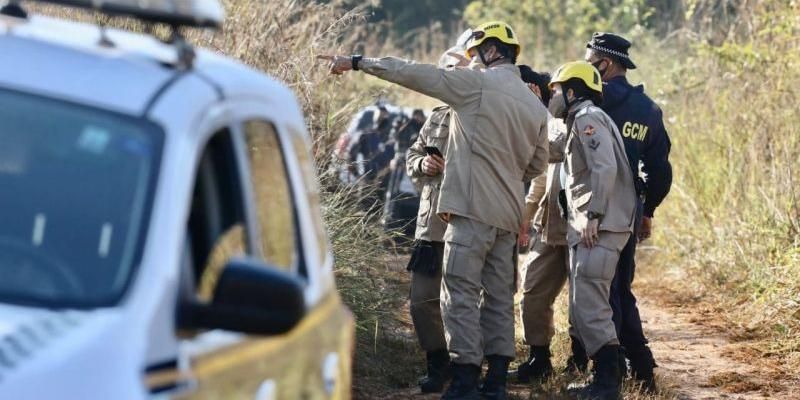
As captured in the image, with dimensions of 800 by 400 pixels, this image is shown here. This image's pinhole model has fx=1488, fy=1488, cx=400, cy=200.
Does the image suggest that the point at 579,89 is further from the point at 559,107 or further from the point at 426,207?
the point at 426,207

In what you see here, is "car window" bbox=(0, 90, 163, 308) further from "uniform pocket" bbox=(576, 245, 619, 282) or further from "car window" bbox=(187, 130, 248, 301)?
"uniform pocket" bbox=(576, 245, 619, 282)

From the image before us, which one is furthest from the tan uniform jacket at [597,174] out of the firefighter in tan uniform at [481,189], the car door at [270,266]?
the car door at [270,266]

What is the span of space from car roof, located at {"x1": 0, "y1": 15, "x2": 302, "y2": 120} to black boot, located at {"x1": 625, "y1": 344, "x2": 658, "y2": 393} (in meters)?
4.70

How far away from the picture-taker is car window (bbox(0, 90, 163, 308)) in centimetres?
315

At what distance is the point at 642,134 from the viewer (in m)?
8.22

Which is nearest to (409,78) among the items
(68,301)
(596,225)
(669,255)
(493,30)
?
(493,30)

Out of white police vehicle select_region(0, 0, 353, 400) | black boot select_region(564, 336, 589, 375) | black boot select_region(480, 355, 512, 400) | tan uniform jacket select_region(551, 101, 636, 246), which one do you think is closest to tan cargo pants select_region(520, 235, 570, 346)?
black boot select_region(564, 336, 589, 375)

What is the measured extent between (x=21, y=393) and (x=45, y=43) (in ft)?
4.04

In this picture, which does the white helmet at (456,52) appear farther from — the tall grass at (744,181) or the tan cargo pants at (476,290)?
the tall grass at (744,181)

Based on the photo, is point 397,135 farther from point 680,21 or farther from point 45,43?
point 45,43

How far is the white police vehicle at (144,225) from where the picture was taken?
2.92 metres

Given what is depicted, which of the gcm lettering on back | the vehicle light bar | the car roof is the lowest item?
→ the car roof

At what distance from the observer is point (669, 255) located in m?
13.0

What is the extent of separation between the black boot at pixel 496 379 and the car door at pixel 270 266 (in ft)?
11.0
